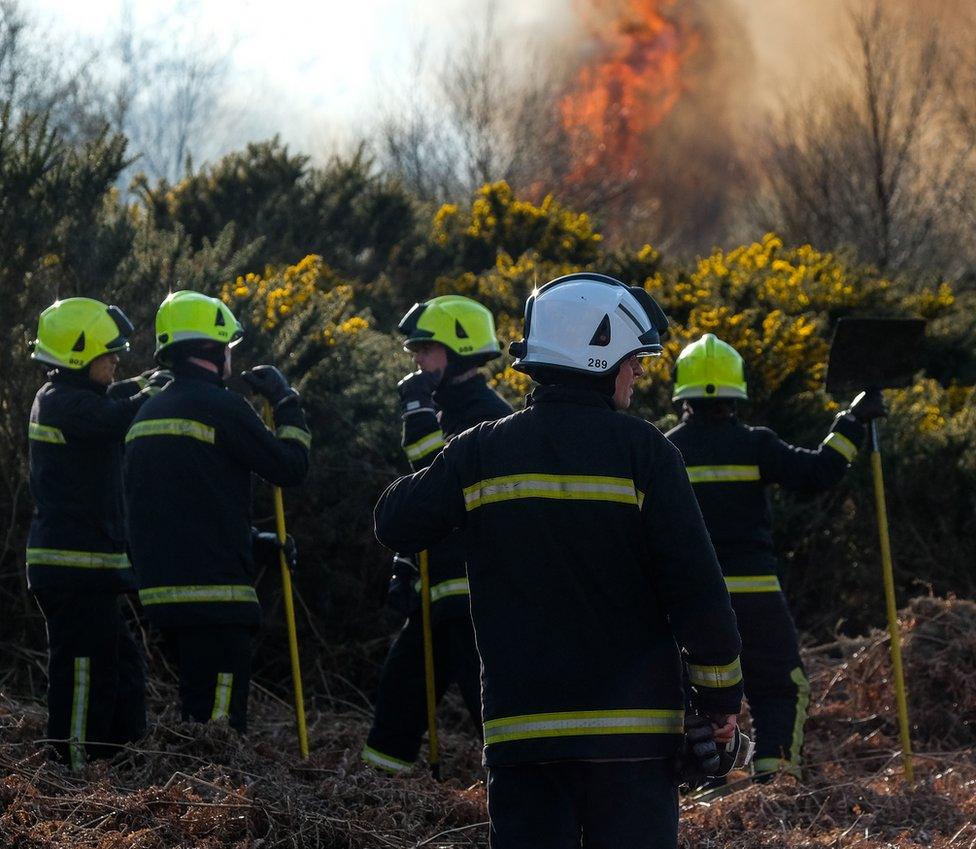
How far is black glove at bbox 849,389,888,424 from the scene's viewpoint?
6027 millimetres

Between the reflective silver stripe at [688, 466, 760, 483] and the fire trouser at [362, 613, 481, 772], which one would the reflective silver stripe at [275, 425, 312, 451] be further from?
the reflective silver stripe at [688, 466, 760, 483]

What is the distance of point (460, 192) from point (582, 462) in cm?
2456

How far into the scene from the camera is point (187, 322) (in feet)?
17.3

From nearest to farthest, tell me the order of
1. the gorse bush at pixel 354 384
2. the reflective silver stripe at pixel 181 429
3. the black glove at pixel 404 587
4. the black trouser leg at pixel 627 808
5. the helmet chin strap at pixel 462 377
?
1. the black trouser leg at pixel 627 808
2. the reflective silver stripe at pixel 181 429
3. the helmet chin strap at pixel 462 377
4. the black glove at pixel 404 587
5. the gorse bush at pixel 354 384

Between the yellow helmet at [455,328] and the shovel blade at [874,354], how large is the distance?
5.29ft

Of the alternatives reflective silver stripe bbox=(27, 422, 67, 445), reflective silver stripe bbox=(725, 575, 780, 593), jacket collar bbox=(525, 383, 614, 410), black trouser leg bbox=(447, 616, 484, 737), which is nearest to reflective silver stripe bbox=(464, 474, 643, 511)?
jacket collar bbox=(525, 383, 614, 410)

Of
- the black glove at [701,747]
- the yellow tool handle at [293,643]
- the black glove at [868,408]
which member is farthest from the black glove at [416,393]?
the black glove at [701,747]

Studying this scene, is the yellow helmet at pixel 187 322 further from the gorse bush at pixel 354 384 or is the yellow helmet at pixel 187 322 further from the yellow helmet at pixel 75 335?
the gorse bush at pixel 354 384

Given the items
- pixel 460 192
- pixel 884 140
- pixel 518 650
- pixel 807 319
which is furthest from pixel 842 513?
pixel 460 192

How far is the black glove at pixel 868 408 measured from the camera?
6.03 meters

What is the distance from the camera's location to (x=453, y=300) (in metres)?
5.79

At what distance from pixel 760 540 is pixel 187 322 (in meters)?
2.56

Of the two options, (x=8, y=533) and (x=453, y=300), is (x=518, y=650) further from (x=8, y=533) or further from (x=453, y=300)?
(x=8, y=533)

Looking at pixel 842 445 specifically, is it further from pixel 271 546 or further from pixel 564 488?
pixel 564 488
